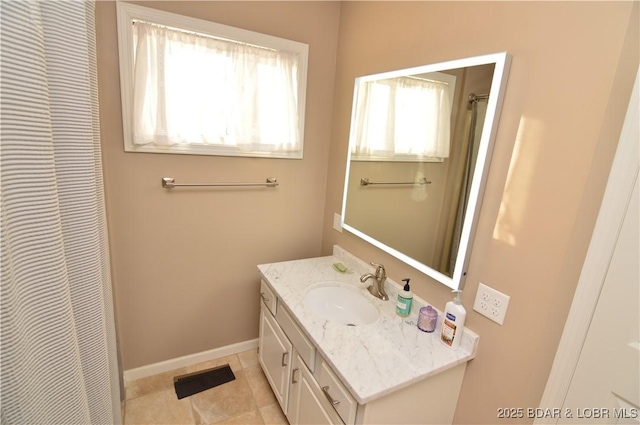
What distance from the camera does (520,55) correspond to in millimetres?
994

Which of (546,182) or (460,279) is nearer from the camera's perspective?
(546,182)

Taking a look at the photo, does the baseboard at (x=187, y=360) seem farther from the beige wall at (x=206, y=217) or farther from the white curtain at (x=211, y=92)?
the white curtain at (x=211, y=92)

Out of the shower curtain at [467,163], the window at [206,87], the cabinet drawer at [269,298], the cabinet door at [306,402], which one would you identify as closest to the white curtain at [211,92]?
the window at [206,87]

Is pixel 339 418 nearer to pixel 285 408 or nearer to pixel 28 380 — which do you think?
pixel 285 408

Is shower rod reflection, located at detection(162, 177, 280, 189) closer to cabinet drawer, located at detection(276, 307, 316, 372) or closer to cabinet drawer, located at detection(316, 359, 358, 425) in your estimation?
cabinet drawer, located at detection(276, 307, 316, 372)

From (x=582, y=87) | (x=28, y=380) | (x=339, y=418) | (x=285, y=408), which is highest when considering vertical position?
(x=582, y=87)

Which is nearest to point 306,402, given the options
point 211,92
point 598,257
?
point 598,257

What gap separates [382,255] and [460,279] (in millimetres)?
506

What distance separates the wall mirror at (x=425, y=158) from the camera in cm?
112

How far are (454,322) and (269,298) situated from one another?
99 cm

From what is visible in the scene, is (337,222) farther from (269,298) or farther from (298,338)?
(298,338)

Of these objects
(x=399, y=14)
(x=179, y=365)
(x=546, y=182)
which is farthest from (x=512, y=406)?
(x=179, y=365)

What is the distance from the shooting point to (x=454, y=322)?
1.16 metres

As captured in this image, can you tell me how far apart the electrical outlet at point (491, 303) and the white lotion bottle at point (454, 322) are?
0.20 feet
